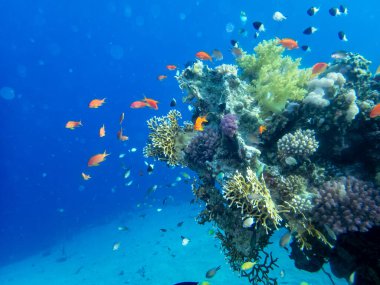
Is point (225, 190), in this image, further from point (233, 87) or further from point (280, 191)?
point (233, 87)

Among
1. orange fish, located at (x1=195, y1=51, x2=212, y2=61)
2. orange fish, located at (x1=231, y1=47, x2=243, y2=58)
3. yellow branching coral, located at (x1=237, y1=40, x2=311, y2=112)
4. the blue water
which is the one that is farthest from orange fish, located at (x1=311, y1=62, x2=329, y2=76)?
the blue water

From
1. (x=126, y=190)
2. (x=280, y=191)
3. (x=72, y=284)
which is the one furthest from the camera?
(x=126, y=190)

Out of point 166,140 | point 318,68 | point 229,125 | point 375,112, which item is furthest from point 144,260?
point 375,112

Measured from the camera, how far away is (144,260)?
56.8 feet

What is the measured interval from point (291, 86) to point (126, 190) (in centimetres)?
4715

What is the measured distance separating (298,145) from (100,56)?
92.5 m

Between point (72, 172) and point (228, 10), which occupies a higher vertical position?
point (228, 10)

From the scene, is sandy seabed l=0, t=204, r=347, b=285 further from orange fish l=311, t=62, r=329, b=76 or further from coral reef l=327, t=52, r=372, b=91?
coral reef l=327, t=52, r=372, b=91

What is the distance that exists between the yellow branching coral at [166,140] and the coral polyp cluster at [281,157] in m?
0.03

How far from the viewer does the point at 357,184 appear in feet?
18.0

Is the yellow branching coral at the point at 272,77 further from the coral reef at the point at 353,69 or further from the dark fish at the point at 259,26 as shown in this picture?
the dark fish at the point at 259,26

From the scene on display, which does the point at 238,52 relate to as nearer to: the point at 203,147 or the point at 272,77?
the point at 272,77

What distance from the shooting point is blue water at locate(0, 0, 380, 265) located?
7644 centimetres

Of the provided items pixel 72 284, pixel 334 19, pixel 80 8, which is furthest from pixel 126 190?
pixel 334 19
